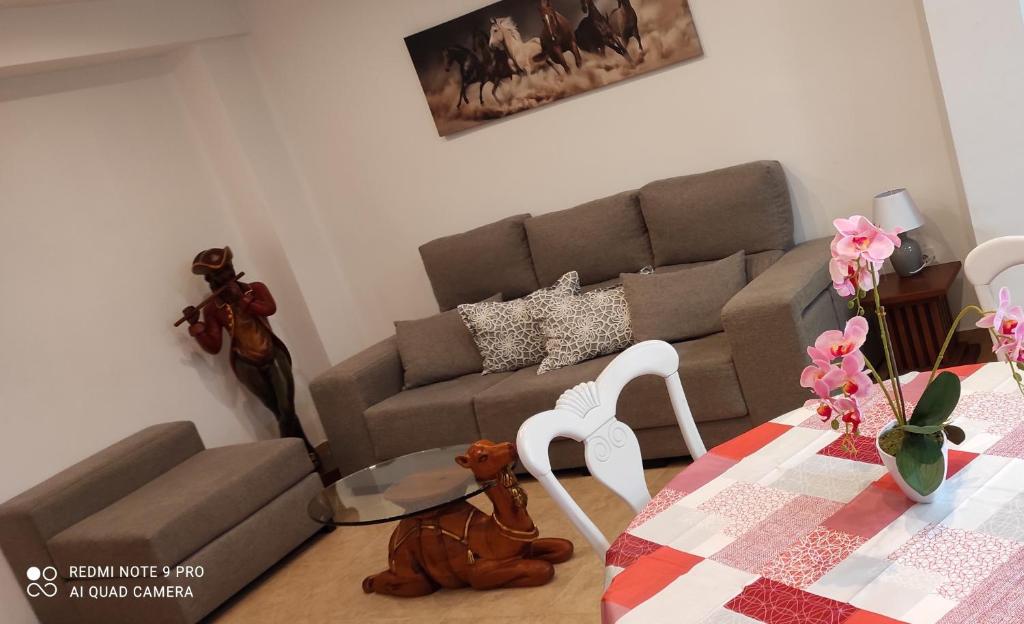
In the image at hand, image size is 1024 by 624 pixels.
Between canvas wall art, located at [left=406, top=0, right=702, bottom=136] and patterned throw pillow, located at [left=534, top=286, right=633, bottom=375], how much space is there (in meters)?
1.10

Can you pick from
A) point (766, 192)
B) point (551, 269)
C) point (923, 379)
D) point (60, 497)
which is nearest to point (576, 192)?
point (551, 269)

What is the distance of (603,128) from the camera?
482 centimetres

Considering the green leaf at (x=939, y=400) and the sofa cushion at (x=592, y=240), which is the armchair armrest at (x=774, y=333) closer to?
the sofa cushion at (x=592, y=240)

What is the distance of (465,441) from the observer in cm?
451

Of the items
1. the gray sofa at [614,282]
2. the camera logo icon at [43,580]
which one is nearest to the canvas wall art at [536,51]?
the gray sofa at [614,282]

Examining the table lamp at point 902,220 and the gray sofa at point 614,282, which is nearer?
the gray sofa at point 614,282

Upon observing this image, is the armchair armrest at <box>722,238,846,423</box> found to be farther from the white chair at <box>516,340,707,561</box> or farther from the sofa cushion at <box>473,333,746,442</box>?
the white chair at <box>516,340,707,561</box>

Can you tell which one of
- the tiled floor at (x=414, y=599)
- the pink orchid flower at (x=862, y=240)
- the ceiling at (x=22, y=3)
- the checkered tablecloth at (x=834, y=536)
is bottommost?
the tiled floor at (x=414, y=599)

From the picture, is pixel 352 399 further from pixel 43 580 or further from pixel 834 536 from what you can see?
pixel 834 536

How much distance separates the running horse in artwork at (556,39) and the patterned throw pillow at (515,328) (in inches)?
41.3

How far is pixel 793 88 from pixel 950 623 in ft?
10.9

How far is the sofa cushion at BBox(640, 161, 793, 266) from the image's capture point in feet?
13.8

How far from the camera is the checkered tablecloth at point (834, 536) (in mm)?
1401

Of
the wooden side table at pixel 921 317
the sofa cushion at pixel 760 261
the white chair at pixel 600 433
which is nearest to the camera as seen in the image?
the white chair at pixel 600 433
